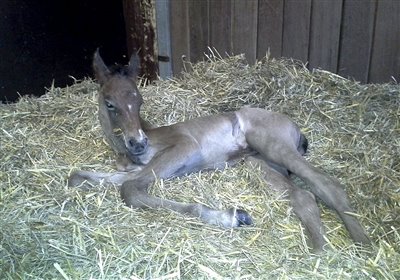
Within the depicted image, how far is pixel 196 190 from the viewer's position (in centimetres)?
406

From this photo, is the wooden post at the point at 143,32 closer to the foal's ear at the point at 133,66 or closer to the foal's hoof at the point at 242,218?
the foal's ear at the point at 133,66

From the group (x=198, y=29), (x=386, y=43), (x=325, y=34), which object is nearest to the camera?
(x=386, y=43)

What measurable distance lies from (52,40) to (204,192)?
4069 mm

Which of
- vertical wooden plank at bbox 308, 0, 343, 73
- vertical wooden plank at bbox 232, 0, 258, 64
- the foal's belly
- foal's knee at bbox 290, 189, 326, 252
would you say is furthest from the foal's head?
vertical wooden plank at bbox 308, 0, 343, 73

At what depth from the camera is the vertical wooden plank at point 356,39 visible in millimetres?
5129

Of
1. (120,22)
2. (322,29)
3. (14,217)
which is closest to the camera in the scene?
(14,217)

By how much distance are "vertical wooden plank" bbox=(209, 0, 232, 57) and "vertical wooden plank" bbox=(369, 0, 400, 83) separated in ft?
5.92

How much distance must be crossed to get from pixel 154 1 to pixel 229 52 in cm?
129

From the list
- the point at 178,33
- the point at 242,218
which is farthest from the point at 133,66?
the point at 178,33

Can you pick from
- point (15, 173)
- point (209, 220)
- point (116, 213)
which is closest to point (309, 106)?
point (209, 220)

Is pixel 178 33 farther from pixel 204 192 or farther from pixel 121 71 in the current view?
pixel 204 192

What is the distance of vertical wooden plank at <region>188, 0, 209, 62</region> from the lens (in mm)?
6266

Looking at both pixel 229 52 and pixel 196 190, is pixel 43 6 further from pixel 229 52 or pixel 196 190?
pixel 196 190

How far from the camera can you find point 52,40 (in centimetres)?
691
